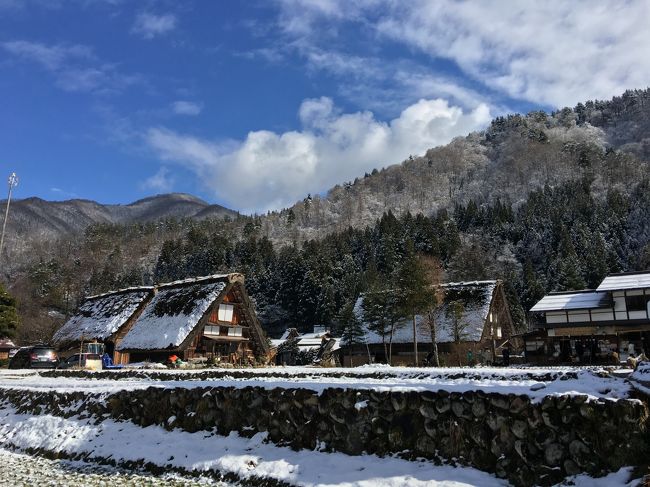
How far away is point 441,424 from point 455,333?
2773 cm

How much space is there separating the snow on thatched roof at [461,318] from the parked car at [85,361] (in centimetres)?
1953

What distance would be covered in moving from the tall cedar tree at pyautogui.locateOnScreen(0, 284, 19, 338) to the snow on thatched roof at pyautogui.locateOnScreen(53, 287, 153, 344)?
10.5 ft

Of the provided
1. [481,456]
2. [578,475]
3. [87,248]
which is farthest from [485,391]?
[87,248]

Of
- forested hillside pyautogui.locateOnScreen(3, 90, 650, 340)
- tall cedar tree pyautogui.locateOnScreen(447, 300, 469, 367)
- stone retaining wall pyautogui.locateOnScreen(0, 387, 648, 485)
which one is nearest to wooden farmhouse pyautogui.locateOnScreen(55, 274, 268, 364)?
forested hillside pyautogui.locateOnScreen(3, 90, 650, 340)

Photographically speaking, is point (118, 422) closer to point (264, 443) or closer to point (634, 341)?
point (264, 443)

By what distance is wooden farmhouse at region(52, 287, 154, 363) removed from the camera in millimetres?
33062

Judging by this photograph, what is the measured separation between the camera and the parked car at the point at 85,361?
1119 inches

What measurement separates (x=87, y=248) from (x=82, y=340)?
280 ft

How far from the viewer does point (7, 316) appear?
36594 millimetres

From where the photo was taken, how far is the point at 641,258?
210 ft

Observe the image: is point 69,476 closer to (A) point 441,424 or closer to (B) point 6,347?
(A) point 441,424

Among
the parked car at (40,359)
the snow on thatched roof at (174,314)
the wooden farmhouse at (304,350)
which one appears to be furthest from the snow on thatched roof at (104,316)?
the wooden farmhouse at (304,350)

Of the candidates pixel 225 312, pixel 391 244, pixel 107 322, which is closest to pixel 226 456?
pixel 225 312

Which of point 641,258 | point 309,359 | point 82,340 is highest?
point 641,258
